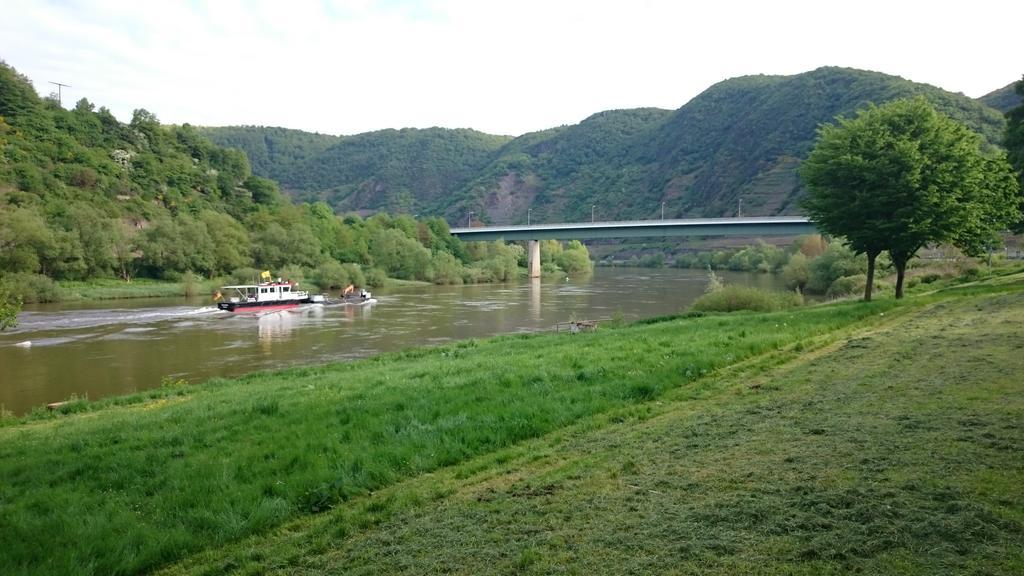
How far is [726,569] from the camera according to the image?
14.7 ft

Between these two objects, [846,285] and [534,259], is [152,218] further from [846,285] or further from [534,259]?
[846,285]

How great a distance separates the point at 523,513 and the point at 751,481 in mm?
2153

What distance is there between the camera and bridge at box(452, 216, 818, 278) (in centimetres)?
7868

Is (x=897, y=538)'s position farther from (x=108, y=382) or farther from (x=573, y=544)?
(x=108, y=382)

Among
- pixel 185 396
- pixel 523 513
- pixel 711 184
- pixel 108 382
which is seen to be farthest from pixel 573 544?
pixel 711 184

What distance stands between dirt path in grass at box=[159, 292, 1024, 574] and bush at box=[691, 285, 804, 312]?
24.9 meters

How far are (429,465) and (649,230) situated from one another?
3540 inches

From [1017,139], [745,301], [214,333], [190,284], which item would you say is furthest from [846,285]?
[190,284]

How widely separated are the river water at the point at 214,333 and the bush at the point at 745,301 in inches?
202

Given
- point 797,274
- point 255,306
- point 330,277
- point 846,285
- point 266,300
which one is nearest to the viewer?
point 846,285

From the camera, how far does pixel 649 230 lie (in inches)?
3740

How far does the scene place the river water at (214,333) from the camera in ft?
84.3

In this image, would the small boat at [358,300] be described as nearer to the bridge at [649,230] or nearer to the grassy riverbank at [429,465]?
the bridge at [649,230]

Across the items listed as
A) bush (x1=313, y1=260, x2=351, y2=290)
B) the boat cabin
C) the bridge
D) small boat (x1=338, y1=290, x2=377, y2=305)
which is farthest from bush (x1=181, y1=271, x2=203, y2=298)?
the bridge
